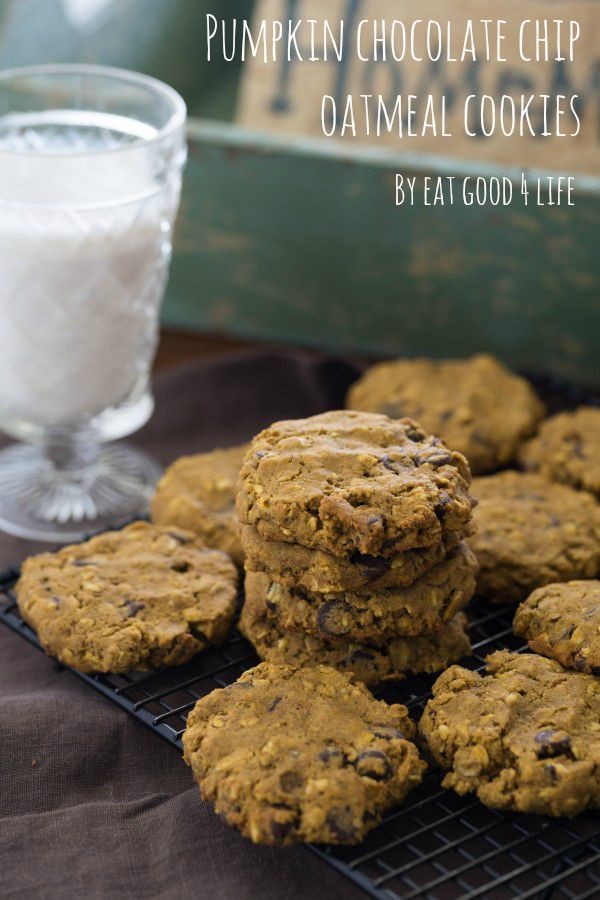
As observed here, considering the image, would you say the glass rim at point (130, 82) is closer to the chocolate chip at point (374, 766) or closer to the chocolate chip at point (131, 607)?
the chocolate chip at point (131, 607)

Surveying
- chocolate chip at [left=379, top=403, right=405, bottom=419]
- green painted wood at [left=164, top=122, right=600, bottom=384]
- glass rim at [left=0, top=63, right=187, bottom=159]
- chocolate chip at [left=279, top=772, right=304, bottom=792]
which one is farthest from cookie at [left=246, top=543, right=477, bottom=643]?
green painted wood at [left=164, top=122, right=600, bottom=384]

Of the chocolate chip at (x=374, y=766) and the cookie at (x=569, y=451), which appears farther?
the cookie at (x=569, y=451)

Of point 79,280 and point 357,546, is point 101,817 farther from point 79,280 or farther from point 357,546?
point 79,280

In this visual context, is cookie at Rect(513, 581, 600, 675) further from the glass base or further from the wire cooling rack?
the glass base

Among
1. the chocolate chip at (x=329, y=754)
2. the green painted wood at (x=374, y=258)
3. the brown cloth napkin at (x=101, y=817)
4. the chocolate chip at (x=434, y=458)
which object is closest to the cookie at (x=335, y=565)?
the chocolate chip at (x=434, y=458)

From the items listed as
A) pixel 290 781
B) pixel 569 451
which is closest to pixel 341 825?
pixel 290 781
